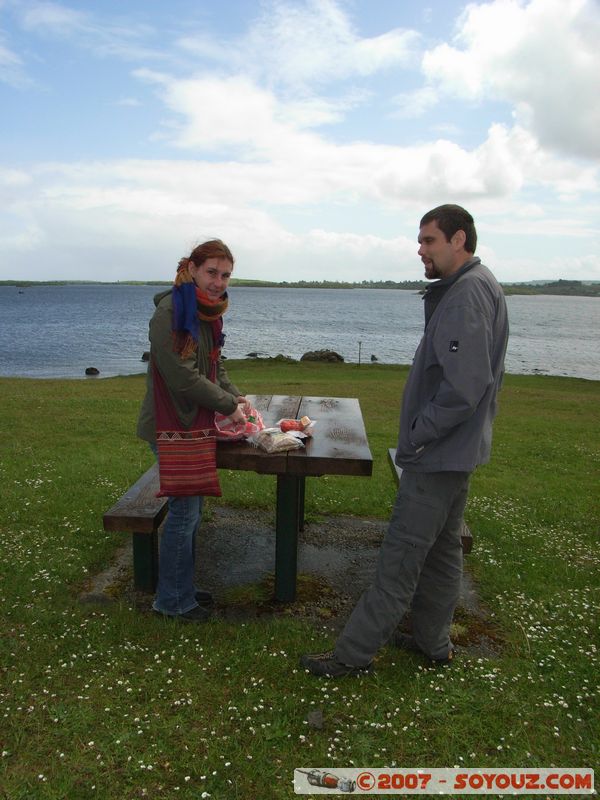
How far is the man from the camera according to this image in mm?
3217

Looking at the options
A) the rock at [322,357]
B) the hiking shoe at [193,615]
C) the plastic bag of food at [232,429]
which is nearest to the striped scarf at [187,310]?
the plastic bag of food at [232,429]

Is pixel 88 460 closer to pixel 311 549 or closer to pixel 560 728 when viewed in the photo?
pixel 311 549

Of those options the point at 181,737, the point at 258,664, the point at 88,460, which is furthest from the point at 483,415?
the point at 88,460

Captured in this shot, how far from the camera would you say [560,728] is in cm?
335

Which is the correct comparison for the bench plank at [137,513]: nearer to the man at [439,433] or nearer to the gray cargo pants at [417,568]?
the man at [439,433]

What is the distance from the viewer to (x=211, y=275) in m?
3.82

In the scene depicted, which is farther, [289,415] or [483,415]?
[289,415]

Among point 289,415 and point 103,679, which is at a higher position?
point 289,415

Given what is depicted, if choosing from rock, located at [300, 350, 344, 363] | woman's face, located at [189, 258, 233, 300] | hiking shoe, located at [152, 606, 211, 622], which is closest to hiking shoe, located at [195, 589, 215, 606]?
hiking shoe, located at [152, 606, 211, 622]

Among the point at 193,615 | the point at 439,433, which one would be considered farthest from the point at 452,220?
the point at 193,615

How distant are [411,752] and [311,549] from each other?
274 centimetres

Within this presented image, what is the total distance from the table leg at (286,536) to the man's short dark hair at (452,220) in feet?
6.76

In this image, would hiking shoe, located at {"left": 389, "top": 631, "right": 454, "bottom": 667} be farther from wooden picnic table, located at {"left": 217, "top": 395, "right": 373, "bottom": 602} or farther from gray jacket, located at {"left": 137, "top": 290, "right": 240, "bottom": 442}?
gray jacket, located at {"left": 137, "top": 290, "right": 240, "bottom": 442}

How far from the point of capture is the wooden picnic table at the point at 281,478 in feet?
13.2
